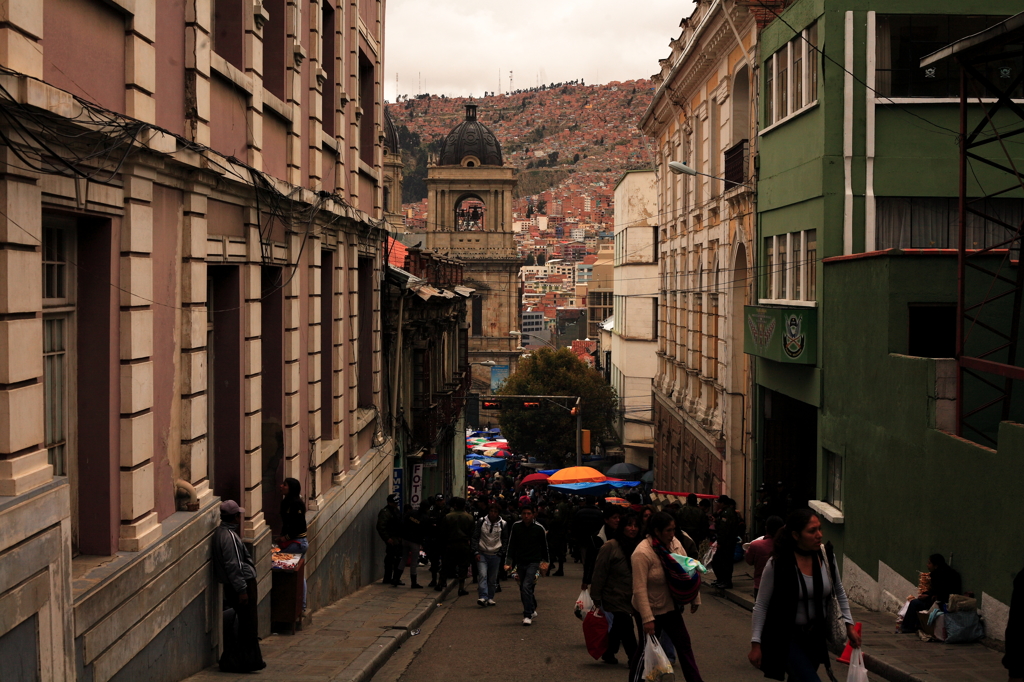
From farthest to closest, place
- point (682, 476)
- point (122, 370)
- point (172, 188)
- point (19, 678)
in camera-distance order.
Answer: point (682, 476) → point (172, 188) → point (122, 370) → point (19, 678)

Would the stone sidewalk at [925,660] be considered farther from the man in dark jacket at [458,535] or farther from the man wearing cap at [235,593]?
the man in dark jacket at [458,535]

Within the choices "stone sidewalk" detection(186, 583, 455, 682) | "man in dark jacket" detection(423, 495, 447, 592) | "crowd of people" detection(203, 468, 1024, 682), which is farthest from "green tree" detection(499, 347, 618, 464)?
"crowd of people" detection(203, 468, 1024, 682)

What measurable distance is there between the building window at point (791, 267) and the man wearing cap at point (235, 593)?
445 inches

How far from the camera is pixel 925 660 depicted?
1016 cm

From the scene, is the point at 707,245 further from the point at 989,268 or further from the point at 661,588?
the point at 661,588

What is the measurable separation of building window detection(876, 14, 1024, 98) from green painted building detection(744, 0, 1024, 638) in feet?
0.07

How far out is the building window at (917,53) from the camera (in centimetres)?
1642

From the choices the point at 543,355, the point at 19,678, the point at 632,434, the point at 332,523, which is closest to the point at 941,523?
the point at 332,523

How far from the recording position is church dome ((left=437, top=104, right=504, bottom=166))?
82625 mm

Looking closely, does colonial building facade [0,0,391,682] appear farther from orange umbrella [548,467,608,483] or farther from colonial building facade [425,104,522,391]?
colonial building facade [425,104,522,391]

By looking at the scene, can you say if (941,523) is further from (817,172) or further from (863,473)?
(817,172)

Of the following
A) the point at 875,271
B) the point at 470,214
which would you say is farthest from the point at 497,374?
the point at 875,271

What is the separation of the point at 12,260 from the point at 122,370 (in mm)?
1804

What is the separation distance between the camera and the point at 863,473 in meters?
15.0
